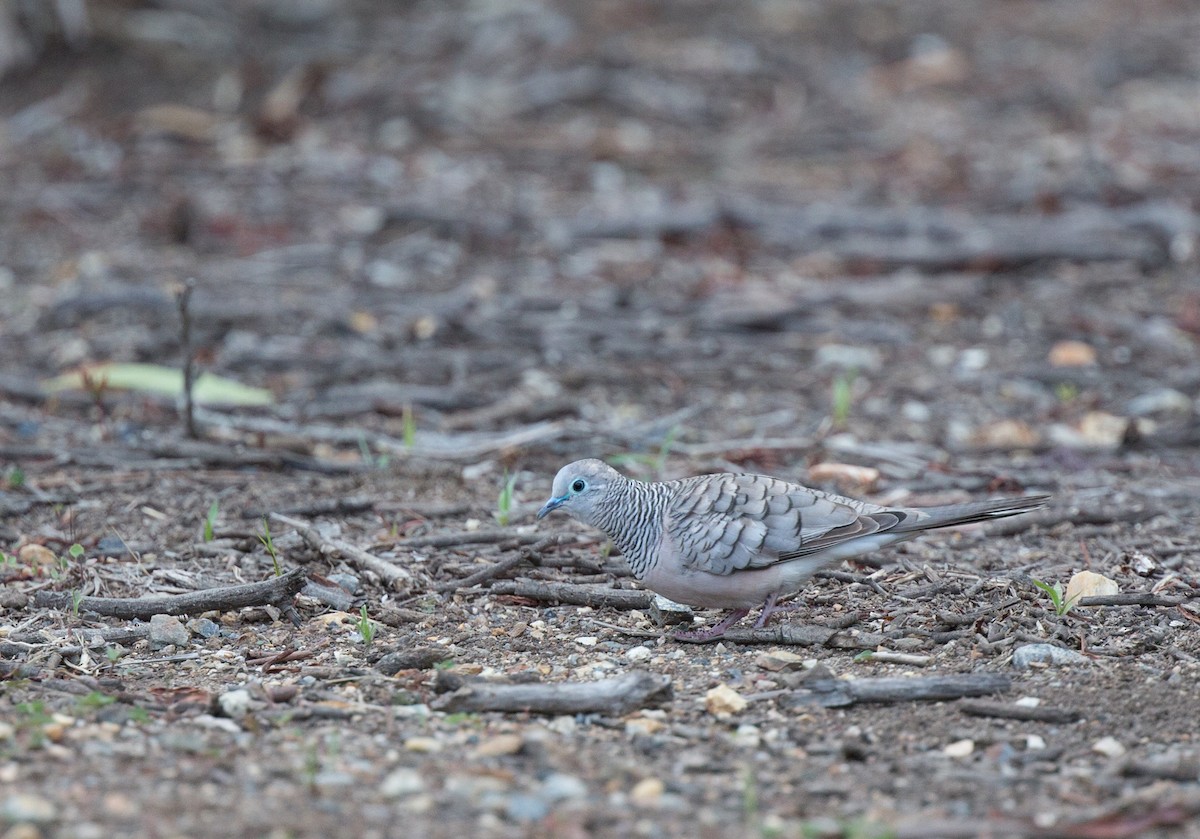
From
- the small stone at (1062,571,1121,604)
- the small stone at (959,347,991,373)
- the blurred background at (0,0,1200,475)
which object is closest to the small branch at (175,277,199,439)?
the blurred background at (0,0,1200,475)

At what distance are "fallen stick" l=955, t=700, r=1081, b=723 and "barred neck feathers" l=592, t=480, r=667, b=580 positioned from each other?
1.15 m

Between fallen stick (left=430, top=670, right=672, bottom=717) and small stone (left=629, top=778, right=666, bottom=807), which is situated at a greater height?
fallen stick (left=430, top=670, right=672, bottom=717)

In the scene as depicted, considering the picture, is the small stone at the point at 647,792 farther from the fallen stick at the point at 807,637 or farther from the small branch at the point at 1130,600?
the small branch at the point at 1130,600

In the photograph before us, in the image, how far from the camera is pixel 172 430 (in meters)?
6.43

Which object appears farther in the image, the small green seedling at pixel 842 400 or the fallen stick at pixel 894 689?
the small green seedling at pixel 842 400

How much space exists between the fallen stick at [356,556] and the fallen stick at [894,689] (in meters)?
1.49

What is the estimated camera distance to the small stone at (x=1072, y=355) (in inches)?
300

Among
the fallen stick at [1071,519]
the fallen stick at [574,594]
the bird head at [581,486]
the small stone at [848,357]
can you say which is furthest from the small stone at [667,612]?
the small stone at [848,357]

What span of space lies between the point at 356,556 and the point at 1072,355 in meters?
4.51

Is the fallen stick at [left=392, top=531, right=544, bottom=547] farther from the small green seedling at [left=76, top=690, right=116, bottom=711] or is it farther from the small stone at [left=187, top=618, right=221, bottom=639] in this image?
the small green seedling at [left=76, top=690, right=116, bottom=711]

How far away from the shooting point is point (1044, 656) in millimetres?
4188

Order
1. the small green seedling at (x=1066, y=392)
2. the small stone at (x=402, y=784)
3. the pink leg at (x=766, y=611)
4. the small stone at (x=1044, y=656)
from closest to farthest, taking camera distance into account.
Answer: the small stone at (x=402, y=784), the small stone at (x=1044, y=656), the pink leg at (x=766, y=611), the small green seedling at (x=1066, y=392)

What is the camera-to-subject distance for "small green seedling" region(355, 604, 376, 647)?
171 inches

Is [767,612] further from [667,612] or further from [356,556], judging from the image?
[356,556]
